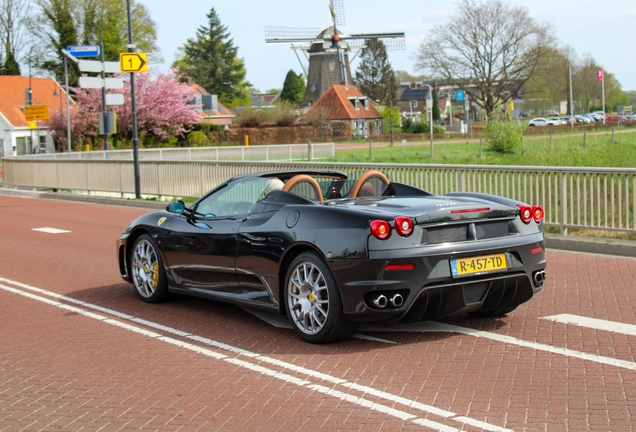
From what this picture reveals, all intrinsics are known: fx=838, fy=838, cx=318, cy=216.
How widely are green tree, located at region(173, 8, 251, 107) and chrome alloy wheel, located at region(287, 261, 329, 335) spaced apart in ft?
363

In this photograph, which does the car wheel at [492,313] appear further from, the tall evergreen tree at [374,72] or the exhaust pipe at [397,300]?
the tall evergreen tree at [374,72]

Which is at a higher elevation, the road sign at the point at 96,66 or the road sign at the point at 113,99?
the road sign at the point at 96,66

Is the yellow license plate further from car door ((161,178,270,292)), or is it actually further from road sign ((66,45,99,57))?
road sign ((66,45,99,57))

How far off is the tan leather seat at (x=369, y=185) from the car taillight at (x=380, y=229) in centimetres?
164

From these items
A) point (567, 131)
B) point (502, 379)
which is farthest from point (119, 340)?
point (567, 131)

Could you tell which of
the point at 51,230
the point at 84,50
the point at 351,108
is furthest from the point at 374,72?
the point at 51,230

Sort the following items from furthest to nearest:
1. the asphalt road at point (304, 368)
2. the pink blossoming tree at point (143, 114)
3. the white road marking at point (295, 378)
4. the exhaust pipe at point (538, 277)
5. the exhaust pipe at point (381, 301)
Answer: the pink blossoming tree at point (143, 114) → the exhaust pipe at point (538, 277) → the exhaust pipe at point (381, 301) → the asphalt road at point (304, 368) → the white road marking at point (295, 378)

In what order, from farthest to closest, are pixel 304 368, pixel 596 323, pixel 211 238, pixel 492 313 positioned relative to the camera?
1. pixel 211 238
2. pixel 492 313
3. pixel 596 323
4. pixel 304 368

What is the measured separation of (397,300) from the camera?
20.1 feet

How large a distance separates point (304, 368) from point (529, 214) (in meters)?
2.33

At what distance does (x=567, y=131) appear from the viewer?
67000mm

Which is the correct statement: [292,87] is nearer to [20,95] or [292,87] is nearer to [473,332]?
[20,95]

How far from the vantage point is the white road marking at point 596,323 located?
6854mm

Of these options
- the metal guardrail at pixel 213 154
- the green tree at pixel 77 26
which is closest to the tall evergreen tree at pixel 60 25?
the green tree at pixel 77 26
